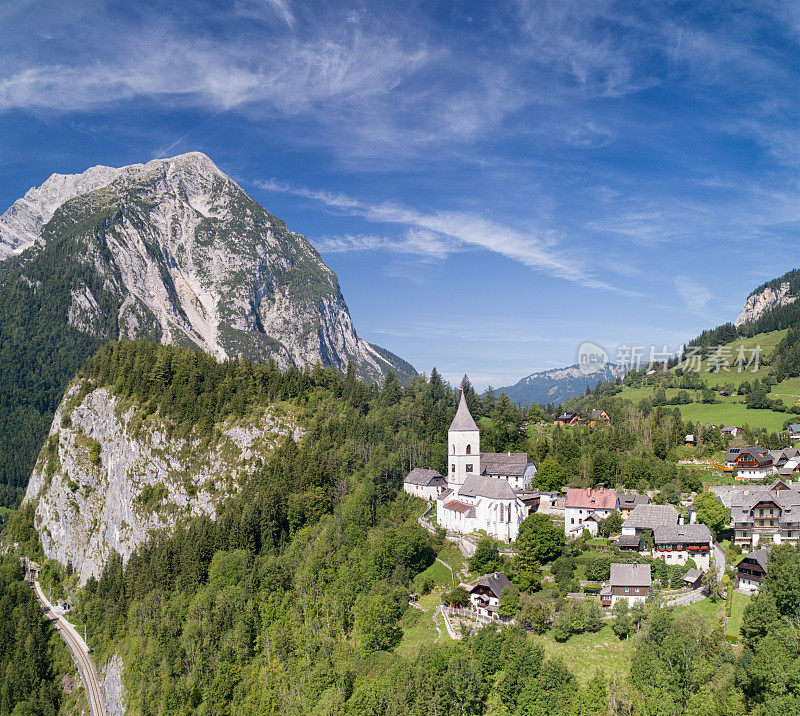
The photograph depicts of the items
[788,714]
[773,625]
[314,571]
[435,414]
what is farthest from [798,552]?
[435,414]

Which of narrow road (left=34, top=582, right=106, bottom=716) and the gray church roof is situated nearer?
the gray church roof

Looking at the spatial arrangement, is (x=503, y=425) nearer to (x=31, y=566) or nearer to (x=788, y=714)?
(x=788, y=714)

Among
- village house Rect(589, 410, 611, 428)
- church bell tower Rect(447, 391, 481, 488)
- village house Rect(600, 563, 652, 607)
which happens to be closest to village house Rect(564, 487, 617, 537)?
village house Rect(600, 563, 652, 607)

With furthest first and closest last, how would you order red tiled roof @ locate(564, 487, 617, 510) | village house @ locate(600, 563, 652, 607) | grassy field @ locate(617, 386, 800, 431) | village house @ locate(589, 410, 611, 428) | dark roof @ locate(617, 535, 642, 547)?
village house @ locate(589, 410, 611, 428)
grassy field @ locate(617, 386, 800, 431)
red tiled roof @ locate(564, 487, 617, 510)
dark roof @ locate(617, 535, 642, 547)
village house @ locate(600, 563, 652, 607)

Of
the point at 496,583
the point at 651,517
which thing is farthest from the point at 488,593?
the point at 651,517

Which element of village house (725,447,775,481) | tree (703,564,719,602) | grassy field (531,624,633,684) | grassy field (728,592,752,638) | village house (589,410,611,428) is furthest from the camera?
village house (589,410,611,428)

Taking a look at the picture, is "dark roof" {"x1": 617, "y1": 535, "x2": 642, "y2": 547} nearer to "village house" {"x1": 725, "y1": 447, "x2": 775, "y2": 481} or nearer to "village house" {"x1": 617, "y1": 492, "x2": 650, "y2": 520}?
"village house" {"x1": 617, "y1": 492, "x2": 650, "y2": 520}

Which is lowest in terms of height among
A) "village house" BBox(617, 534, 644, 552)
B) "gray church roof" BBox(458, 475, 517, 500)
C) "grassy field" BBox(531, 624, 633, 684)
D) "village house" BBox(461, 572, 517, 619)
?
"grassy field" BBox(531, 624, 633, 684)

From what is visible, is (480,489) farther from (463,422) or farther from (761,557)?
(761,557)
